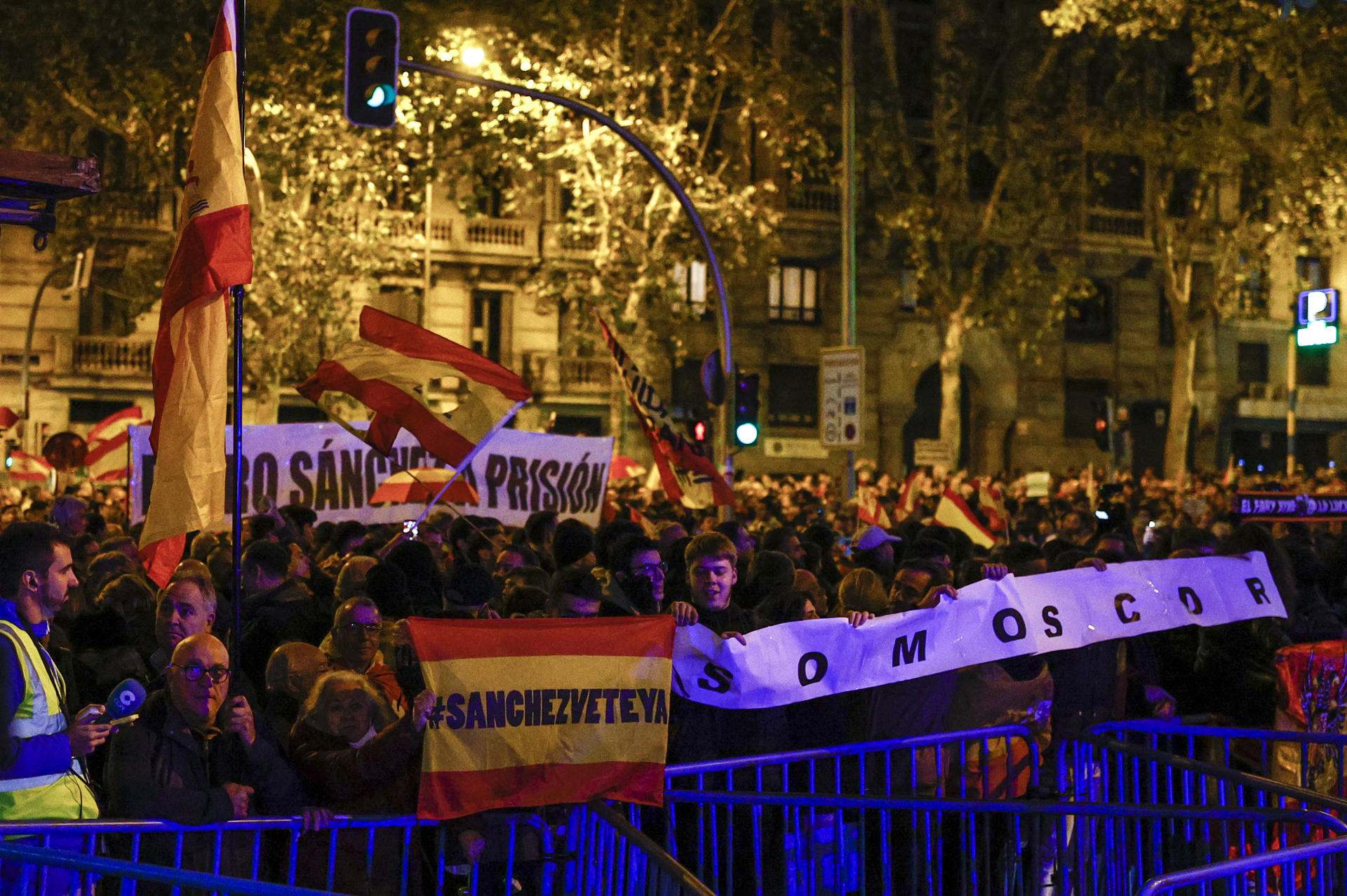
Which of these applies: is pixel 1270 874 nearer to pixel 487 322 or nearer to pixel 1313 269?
pixel 487 322

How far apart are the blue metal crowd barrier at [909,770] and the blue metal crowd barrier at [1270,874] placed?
3.01 feet

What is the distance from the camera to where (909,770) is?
6.57 m

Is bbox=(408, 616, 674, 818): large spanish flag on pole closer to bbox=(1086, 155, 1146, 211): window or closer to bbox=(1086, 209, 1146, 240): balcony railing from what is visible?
bbox=(1086, 155, 1146, 211): window

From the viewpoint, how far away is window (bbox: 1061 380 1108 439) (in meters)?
42.0

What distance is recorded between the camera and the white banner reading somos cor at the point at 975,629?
645cm

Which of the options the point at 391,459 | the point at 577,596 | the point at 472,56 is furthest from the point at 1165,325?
the point at 577,596

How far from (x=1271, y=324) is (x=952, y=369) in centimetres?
1302

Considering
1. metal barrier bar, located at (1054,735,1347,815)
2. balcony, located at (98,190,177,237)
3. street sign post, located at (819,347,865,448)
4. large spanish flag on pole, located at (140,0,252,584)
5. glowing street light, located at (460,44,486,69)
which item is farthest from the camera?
balcony, located at (98,190,177,237)

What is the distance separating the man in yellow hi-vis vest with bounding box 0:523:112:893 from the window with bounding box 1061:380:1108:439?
3844 cm

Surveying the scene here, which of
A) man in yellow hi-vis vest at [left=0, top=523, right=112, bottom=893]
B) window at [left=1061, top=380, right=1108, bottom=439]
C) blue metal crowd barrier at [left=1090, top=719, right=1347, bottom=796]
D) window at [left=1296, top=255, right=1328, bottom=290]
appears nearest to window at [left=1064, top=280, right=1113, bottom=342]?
window at [left=1061, top=380, right=1108, bottom=439]

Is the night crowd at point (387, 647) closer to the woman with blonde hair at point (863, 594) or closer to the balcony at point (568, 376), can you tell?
the woman with blonde hair at point (863, 594)

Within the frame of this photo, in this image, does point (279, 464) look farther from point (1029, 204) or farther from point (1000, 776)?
point (1029, 204)

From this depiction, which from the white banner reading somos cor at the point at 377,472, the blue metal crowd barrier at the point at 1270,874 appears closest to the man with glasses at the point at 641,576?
the blue metal crowd barrier at the point at 1270,874

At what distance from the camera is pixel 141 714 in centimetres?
509
